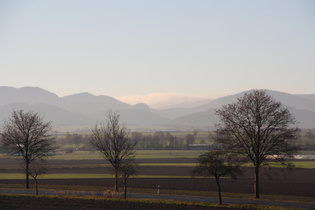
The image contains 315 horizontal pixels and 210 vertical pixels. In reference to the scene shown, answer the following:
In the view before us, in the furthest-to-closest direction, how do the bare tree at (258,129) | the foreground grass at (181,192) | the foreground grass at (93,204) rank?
the bare tree at (258,129)
the foreground grass at (181,192)
the foreground grass at (93,204)

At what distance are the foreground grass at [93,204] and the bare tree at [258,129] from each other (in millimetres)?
10226

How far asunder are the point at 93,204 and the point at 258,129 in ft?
68.4

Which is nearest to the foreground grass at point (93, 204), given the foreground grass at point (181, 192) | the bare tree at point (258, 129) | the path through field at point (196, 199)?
the path through field at point (196, 199)

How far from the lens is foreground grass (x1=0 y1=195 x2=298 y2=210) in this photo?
129 ft

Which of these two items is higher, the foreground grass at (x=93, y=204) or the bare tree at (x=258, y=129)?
the bare tree at (x=258, y=129)

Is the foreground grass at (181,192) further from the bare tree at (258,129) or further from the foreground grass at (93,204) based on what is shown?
the foreground grass at (93,204)

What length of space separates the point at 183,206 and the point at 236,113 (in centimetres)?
1502

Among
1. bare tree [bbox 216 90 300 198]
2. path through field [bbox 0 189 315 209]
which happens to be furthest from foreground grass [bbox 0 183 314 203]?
path through field [bbox 0 189 315 209]

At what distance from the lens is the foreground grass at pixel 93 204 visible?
39.2m

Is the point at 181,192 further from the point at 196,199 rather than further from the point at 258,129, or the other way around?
the point at 258,129

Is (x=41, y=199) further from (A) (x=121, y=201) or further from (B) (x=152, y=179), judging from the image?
(B) (x=152, y=179)

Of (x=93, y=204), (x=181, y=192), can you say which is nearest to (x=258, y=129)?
(x=181, y=192)

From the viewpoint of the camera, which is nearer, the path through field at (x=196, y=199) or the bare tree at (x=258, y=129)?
the path through field at (x=196, y=199)

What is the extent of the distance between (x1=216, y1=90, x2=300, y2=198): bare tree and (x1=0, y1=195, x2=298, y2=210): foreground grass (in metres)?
10.2
